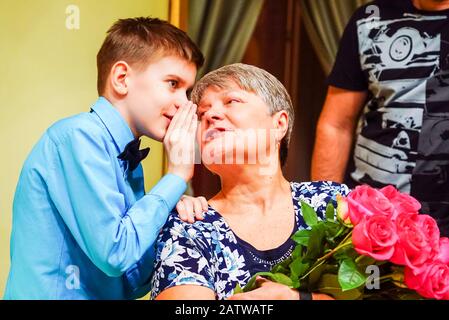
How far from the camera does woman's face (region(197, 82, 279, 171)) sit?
168cm

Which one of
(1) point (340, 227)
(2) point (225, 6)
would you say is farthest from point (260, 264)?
(2) point (225, 6)

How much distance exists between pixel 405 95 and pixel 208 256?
2.76ft

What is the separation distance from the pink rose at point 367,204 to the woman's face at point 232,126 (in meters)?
0.37

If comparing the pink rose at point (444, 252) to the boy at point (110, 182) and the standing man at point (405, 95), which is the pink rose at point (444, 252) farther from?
the standing man at point (405, 95)

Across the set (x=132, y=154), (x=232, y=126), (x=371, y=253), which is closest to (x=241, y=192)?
(x=232, y=126)

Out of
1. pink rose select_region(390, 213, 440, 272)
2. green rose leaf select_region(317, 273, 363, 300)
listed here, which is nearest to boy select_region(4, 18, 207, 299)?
green rose leaf select_region(317, 273, 363, 300)

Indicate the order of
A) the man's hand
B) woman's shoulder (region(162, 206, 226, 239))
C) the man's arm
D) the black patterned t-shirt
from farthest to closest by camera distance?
the man's arm
the black patterned t-shirt
woman's shoulder (region(162, 206, 226, 239))
the man's hand

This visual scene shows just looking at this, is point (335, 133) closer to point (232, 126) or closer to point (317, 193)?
point (317, 193)

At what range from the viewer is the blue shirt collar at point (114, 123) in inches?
62.9

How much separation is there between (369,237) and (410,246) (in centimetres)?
8

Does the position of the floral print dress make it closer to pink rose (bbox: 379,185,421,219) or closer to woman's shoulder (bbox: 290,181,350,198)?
woman's shoulder (bbox: 290,181,350,198)

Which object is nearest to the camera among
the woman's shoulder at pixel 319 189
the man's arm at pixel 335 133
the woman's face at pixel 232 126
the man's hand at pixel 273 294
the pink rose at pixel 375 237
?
the pink rose at pixel 375 237

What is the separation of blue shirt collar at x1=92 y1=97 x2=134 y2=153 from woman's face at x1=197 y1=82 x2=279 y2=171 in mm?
177

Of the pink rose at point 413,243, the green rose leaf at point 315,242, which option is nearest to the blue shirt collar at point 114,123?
the green rose leaf at point 315,242
